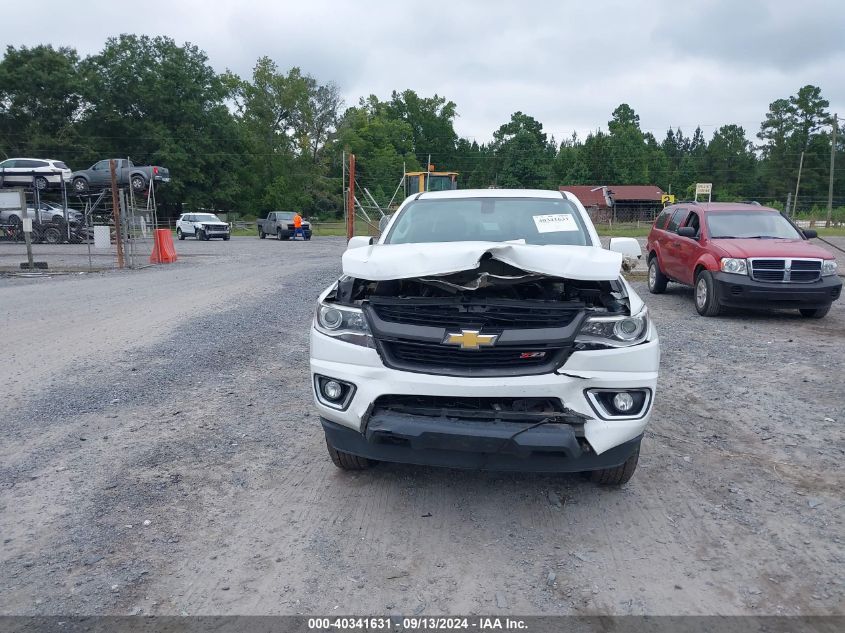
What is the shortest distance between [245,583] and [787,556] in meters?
2.73

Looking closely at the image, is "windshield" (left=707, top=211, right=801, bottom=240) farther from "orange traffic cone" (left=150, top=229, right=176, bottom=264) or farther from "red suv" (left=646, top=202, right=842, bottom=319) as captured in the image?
"orange traffic cone" (left=150, top=229, right=176, bottom=264)

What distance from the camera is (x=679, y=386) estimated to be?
21.5 ft

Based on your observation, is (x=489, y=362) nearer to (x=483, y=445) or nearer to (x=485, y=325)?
(x=485, y=325)

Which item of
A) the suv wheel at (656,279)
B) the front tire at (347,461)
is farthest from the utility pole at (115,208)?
the front tire at (347,461)

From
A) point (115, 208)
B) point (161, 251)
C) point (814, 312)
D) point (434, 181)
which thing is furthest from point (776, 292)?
point (434, 181)

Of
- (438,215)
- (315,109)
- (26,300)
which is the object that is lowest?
(26,300)

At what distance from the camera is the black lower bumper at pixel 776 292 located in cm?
964

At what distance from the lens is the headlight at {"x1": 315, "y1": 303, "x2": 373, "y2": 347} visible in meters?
3.72

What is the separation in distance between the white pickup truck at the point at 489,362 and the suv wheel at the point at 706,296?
6991mm

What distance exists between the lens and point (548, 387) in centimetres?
343

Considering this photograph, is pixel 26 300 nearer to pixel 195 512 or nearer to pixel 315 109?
pixel 195 512

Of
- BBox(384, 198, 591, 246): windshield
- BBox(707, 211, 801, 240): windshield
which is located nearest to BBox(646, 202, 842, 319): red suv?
BBox(707, 211, 801, 240): windshield

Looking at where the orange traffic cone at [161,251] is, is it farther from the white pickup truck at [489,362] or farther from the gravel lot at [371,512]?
the white pickup truck at [489,362]

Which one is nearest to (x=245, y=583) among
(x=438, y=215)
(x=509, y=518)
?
(x=509, y=518)
